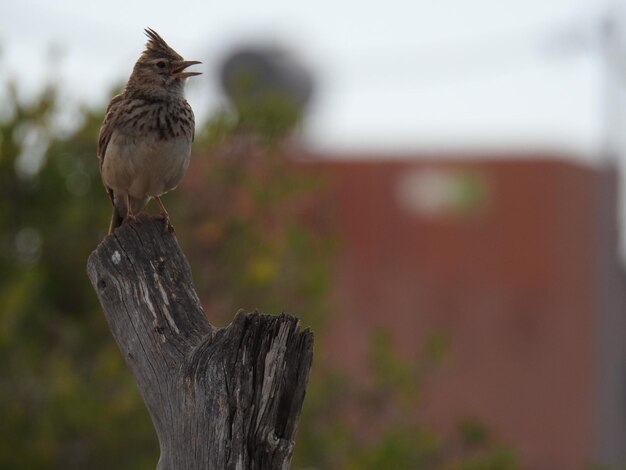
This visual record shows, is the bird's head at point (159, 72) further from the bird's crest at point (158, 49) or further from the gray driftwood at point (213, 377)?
the gray driftwood at point (213, 377)

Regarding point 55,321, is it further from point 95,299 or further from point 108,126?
point 108,126

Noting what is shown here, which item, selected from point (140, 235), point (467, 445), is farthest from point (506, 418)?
point (140, 235)

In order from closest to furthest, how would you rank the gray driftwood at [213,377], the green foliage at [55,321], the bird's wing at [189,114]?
the gray driftwood at [213,377] < the bird's wing at [189,114] < the green foliage at [55,321]

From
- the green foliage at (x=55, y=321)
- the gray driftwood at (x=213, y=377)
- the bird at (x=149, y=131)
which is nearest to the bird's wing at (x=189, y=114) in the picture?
the bird at (x=149, y=131)

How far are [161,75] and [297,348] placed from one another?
263 centimetres

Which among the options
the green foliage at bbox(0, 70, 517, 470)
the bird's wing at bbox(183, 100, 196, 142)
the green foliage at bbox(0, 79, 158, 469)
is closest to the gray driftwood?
the bird's wing at bbox(183, 100, 196, 142)

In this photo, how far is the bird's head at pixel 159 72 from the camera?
701 cm

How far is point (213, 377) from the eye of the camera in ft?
15.9

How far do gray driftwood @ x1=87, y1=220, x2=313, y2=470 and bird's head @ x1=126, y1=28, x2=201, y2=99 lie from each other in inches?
77.1

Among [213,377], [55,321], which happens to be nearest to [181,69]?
[213,377]

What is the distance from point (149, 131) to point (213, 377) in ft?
7.68

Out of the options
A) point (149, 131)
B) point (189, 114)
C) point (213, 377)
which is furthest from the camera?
point (189, 114)

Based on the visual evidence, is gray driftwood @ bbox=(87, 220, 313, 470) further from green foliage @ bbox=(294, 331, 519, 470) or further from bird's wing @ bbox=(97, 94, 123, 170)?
green foliage @ bbox=(294, 331, 519, 470)

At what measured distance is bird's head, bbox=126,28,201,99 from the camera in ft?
23.0
